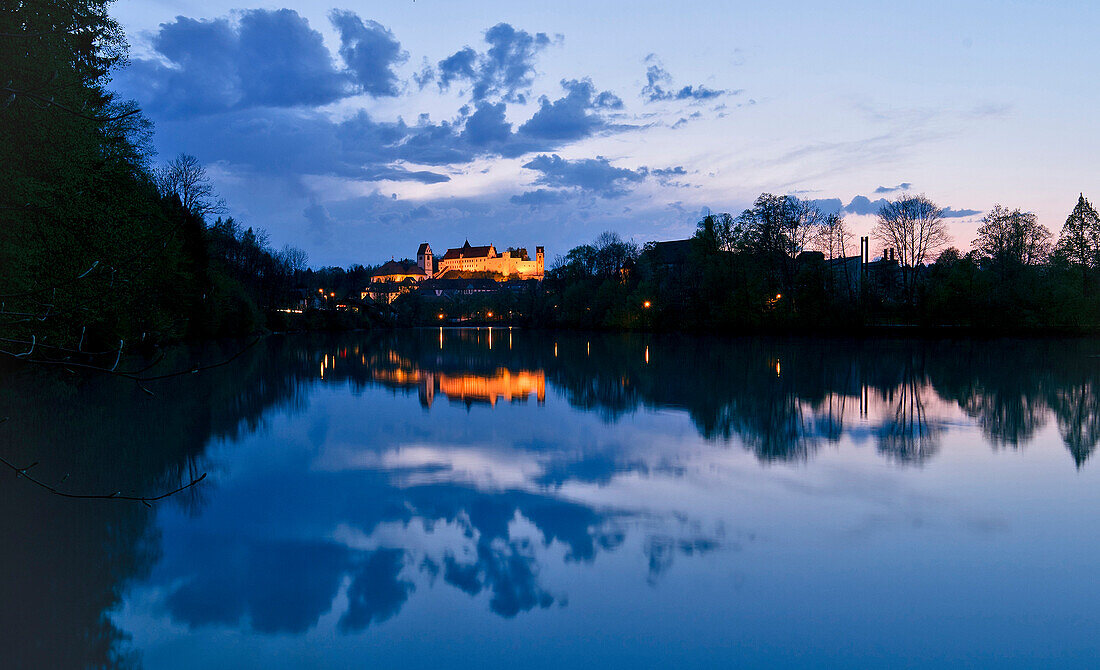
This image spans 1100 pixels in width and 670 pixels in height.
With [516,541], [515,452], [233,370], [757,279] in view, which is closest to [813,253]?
[757,279]

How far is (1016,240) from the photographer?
49.5 metres

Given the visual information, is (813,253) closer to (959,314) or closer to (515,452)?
(959,314)

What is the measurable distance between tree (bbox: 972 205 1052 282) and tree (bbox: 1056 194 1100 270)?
1587 millimetres

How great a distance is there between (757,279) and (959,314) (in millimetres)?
14143

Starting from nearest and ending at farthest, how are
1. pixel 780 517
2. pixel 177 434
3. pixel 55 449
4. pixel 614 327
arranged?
1. pixel 780 517
2. pixel 55 449
3. pixel 177 434
4. pixel 614 327

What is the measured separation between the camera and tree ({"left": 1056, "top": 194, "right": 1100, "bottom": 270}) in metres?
47.5

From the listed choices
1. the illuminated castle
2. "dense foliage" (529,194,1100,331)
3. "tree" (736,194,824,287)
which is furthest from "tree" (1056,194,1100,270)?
the illuminated castle

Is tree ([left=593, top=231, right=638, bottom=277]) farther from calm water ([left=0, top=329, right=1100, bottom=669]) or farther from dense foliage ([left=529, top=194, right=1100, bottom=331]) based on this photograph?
calm water ([left=0, top=329, right=1100, bottom=669])

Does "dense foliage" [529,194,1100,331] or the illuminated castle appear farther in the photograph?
the illuminated castle

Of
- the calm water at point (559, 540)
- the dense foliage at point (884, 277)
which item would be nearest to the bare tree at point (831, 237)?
the dense foliage at point (884, 277)

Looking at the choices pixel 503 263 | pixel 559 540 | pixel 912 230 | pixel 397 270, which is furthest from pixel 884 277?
pixel 397 270

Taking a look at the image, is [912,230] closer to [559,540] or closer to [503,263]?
[559,540]

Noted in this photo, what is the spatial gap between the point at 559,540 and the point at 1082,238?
56.3 metres

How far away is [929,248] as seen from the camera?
5241 cm
